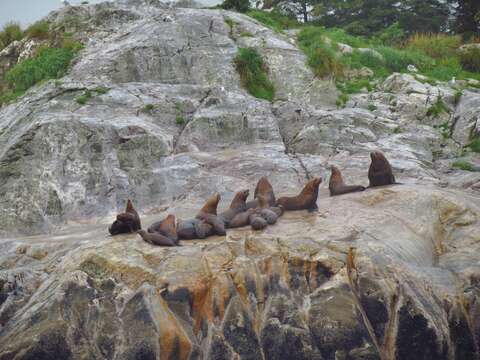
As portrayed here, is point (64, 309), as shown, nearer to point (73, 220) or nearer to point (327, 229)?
point (327, 229)

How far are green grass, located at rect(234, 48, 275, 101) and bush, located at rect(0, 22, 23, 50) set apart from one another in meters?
12.1

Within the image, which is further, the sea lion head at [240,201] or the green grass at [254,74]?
the green grass at [254,74]

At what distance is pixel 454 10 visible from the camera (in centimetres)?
3550

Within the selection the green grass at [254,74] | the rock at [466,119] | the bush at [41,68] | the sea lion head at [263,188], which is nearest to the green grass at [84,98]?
the bush at [41,68]

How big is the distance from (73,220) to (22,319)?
20.4 ft

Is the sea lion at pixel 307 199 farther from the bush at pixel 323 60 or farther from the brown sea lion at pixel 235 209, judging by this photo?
the bush at pixel 323 60

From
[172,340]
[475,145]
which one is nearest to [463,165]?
[475,145]

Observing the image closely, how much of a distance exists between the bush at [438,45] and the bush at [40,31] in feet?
57.9

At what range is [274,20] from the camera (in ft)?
96.0

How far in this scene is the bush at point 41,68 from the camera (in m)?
21.8

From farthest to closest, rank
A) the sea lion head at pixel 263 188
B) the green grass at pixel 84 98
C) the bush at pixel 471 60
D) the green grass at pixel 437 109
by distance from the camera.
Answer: the bush at pixel 471 60 → the green grass at pixel 437 109 → the green grass at pixel 84 98 → the sea lion head at pixel 263 188

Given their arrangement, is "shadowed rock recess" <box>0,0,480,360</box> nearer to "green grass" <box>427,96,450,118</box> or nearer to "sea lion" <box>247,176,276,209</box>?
"green grass" <box>427,96,450,118</box>

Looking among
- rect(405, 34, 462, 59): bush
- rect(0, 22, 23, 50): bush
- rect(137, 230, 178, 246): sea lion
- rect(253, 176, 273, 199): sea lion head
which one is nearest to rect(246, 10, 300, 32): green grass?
rect(405, 34, 462, 59): bush

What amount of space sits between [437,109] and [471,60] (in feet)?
25.7
